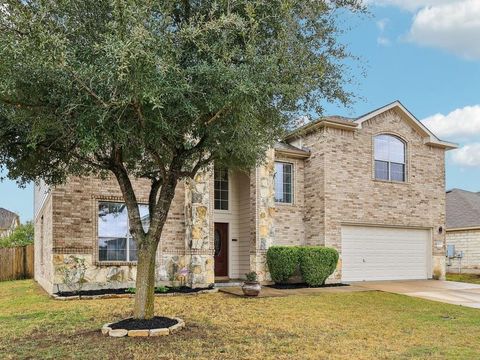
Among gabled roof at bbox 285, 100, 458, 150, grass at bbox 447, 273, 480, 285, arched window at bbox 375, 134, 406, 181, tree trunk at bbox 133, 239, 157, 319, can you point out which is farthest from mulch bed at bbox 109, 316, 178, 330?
grass at bbox 447, 273, 480, 285

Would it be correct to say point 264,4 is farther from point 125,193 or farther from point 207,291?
point 207,291

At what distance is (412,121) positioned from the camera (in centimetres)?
1923

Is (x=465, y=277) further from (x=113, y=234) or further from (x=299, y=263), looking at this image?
(x=113, y=234)

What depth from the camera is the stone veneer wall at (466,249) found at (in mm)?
23681

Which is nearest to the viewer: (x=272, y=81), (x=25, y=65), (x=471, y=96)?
(x=25, y=65)

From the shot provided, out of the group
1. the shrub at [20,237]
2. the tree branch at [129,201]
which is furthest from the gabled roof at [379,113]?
the shrub at [20,237]

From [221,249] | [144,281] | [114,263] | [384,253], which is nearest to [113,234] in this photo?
[114,263]

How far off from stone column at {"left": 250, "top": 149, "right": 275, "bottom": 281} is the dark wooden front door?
1.77 meters

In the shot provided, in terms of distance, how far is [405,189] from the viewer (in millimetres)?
19125

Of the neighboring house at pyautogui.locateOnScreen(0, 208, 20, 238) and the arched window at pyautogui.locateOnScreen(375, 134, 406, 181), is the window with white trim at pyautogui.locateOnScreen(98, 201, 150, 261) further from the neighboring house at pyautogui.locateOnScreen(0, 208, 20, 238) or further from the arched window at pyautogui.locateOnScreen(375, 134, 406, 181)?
the neighboring house at pyautogui.locateOnScreen(0, 208, 20, 238)

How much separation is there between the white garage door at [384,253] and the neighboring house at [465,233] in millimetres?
5910

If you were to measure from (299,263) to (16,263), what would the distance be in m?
15.2

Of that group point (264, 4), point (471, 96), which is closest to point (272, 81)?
point (264, 4)

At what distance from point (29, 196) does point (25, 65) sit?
68.1 ft
